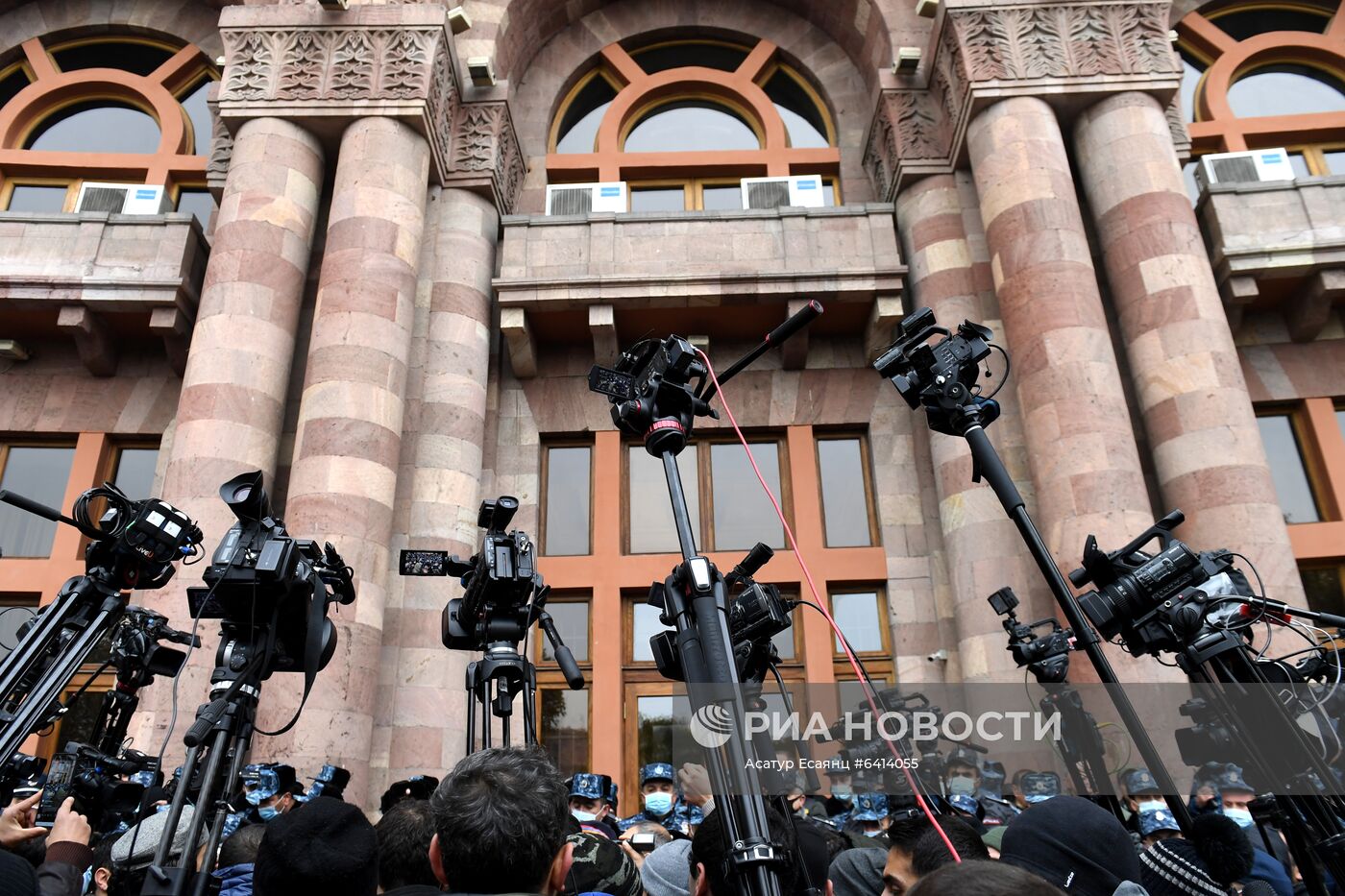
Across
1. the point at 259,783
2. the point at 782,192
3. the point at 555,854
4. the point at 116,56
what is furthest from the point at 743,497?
the point at 116,56

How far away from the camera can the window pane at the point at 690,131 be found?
57.3 feet

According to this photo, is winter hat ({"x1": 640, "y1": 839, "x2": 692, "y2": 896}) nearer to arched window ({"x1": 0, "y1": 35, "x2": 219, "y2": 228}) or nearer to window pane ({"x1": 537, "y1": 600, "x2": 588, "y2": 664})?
window pane ({"x1": 537, "y1": 600, "x2": 588, "y2": 664})

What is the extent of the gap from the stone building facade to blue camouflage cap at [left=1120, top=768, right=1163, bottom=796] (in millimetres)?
3212

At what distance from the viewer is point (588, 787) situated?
754 centimetres

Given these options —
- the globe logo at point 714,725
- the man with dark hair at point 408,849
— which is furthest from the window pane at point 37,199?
the globe logo at point 714,725

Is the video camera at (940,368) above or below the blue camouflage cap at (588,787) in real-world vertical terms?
above

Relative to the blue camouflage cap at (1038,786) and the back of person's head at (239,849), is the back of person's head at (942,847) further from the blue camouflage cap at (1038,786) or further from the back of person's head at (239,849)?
the blue camouflage cap at (1038,786)

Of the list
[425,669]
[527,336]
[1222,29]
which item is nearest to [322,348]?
[527,336]

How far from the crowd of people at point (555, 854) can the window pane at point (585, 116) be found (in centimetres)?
1430

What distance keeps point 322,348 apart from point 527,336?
10.9 ft

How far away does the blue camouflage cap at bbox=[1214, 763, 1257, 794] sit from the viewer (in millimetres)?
7429

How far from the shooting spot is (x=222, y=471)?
38.3 ft

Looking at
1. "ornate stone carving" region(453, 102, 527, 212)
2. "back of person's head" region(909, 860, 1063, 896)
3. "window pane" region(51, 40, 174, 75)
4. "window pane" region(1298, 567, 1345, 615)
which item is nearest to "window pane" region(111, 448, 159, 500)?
"ornate stone carving" region(453, 102, 527, 212)

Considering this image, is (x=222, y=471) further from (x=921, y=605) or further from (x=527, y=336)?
(x=921, y=605)
